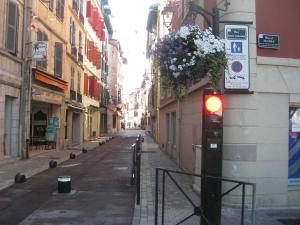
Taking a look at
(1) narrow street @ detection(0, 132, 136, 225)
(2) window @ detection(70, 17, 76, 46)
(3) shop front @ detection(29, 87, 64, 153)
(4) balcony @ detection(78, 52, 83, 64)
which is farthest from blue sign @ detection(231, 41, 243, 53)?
(4) balcony @ detection(78, 52, 83, 64)

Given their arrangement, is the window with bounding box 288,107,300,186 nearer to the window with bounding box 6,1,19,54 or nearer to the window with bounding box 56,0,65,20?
the window with bounding box 6,1,19,54

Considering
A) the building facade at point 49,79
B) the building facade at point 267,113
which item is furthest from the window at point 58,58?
the building facade at point 267,113

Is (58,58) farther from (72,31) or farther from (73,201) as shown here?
(73,201)

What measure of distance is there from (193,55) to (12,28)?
41.9 ft

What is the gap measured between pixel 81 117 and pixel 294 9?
2476cm

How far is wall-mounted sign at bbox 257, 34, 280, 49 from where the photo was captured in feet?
31.9

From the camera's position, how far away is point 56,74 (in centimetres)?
2481

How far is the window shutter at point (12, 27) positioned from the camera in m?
17.6

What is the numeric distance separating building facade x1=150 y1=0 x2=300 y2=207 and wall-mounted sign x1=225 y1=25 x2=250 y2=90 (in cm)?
13

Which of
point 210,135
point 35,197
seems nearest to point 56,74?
point 35,197

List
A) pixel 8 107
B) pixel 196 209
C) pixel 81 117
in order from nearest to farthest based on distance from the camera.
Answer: pixel 196 209 → pixel 8 107 → pixel 81 117

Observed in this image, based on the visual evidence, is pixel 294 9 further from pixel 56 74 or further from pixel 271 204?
pixel 56 74

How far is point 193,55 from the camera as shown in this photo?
6852 mm

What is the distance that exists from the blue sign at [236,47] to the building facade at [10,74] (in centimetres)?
994
